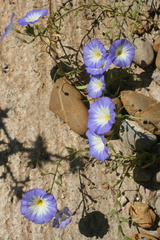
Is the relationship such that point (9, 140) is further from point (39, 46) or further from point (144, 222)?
point (144, 222)

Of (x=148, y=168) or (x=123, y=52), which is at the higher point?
(x=123, y=52)

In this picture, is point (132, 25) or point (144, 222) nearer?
point (144, 222)

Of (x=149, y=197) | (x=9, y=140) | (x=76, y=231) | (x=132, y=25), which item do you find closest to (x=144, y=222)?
(x=149, y=197)

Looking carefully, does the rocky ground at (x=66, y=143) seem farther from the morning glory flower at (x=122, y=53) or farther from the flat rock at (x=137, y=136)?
the morning glory flower at (x=122, y=53)

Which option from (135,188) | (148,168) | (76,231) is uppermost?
(148,168)

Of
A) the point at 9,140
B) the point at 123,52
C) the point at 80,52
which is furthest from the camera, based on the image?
the point at 80,52

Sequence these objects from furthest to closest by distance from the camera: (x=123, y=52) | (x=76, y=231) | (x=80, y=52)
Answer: (x=80, y=52), (x=76, y=231), (x=123, y=52)

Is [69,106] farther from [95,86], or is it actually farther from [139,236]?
[139,236]
